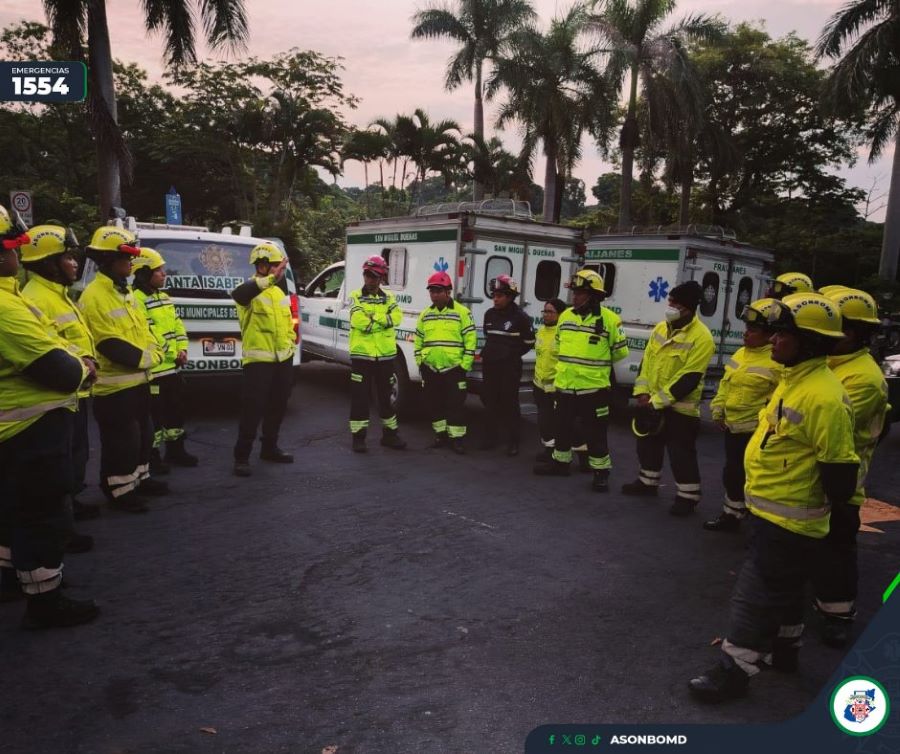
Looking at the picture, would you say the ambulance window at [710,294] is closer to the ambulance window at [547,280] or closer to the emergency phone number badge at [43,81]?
the ambulance window at [547,280]

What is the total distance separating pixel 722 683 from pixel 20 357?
3339mm

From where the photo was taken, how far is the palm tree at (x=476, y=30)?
83.2 ft

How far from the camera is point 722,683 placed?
2.98m

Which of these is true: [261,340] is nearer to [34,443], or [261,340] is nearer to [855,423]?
[34,443]

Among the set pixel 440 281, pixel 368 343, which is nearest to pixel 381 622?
pixel 368 343

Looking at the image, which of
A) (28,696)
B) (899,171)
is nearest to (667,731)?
(28,696)

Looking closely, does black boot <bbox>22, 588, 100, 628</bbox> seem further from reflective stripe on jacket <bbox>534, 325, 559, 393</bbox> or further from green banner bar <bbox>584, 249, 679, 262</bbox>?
green banner bar <bbox>584, 249, 679, 262</bbox>

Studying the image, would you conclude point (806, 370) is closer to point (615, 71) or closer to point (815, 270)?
point (615, 71)

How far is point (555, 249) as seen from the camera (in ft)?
28.7

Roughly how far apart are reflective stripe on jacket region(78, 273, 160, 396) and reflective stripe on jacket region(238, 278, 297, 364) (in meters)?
1.18

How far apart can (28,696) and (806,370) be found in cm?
341

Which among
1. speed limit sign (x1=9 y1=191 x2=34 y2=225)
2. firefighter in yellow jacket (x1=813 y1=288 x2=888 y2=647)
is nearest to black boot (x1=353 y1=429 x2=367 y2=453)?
firefighter in yellow jacket (x1=813 y1=288 x2=888 y2=647)

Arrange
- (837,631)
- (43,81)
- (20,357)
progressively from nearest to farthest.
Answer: (20,357) → (837,631) → (43,81)

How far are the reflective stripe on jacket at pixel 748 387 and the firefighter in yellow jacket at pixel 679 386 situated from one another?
0.34 meters
